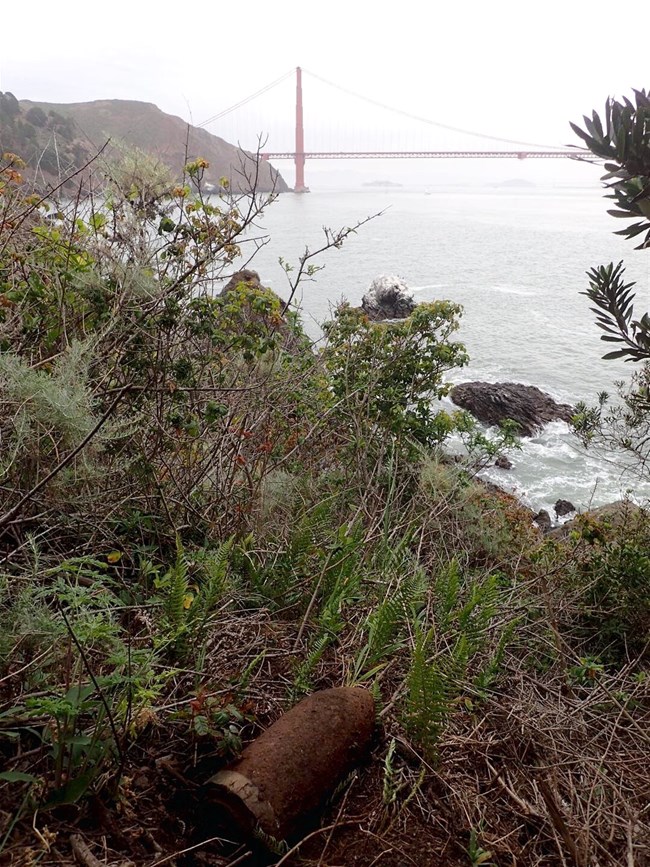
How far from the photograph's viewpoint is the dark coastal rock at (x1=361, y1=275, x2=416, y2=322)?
13.7 m

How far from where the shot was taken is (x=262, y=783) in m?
1.49

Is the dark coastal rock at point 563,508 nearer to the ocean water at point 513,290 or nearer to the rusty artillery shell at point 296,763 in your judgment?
the ocean water at point 513,290

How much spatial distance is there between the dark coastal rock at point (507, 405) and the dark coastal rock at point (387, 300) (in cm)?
235

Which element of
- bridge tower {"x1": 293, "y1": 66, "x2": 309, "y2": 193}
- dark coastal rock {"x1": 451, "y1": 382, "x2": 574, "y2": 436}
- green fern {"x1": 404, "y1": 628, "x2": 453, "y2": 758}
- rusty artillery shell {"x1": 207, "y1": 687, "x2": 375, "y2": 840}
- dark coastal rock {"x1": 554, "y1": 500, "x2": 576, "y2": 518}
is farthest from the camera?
bridge tower {"x1": 293, "y1": 66, "x2": 309, "y2": 193}

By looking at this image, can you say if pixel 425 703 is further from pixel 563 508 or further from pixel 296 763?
pixel 563 508

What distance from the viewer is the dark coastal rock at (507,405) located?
12055 mm

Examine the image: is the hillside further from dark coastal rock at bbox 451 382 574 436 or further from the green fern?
dark coastal rock at bbox 451 382 574 436

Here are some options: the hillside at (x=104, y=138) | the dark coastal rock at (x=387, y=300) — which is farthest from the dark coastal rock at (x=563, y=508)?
the dark coastal rock at (x=387, y=300)

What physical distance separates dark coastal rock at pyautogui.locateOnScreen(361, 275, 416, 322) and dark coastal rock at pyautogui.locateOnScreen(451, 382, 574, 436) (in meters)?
2.35

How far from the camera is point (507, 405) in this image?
39.8 feet

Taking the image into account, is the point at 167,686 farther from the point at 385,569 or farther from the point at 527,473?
the point at 527,473

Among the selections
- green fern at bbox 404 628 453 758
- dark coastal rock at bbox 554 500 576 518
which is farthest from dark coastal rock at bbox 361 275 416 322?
green fern at bbox 404 628 453 758

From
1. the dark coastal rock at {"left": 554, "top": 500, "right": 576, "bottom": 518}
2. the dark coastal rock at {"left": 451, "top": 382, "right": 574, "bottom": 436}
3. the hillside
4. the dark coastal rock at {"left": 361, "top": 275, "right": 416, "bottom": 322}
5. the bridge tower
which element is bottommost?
the dark coastal rock at {"left": 554, "top": 500, "right": 576, "bottom": 518}

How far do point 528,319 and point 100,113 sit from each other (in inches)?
489
